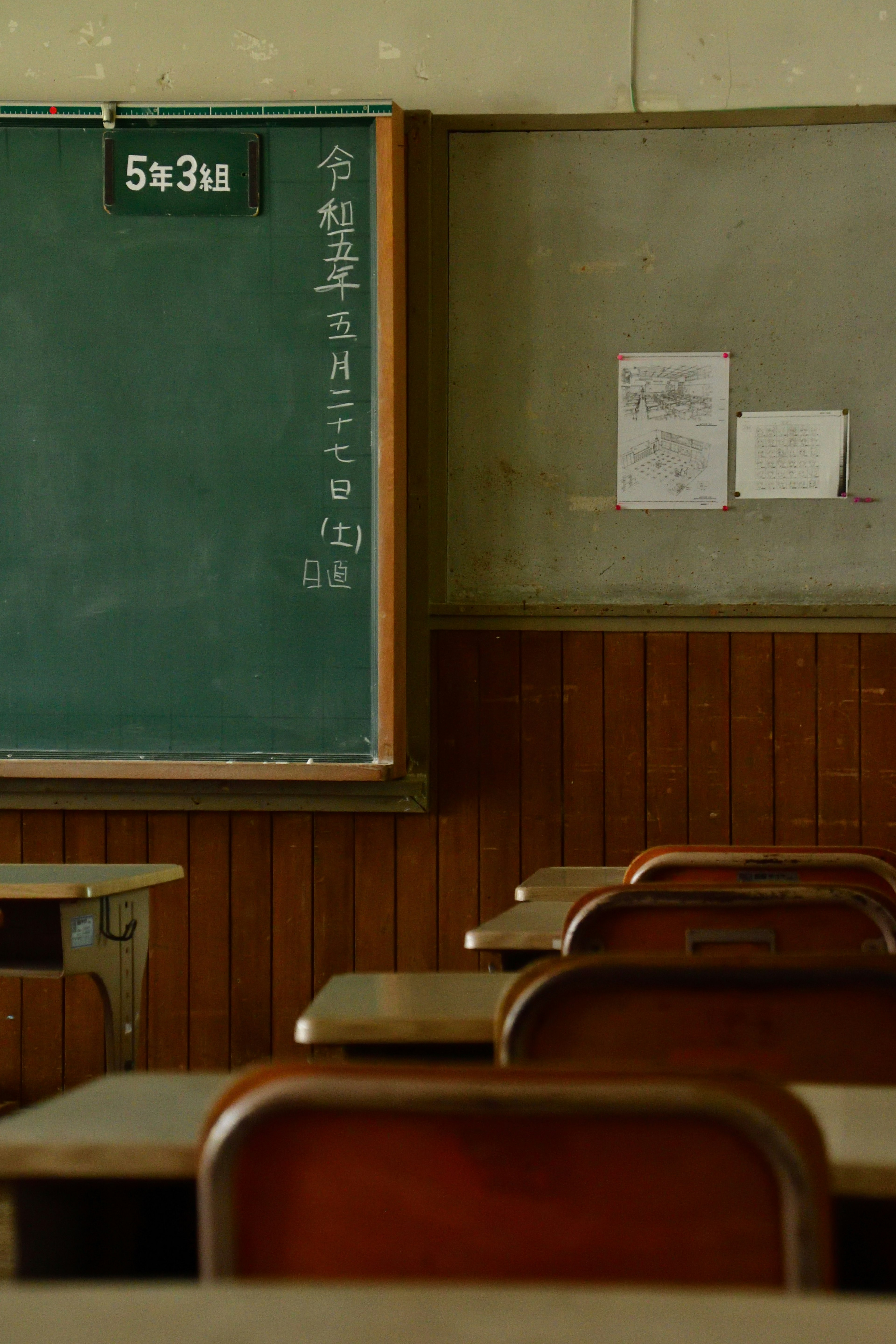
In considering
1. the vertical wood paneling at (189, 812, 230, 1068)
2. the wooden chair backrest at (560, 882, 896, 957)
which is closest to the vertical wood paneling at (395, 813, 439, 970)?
the vertical wood paneling at (189, 812, 230, 1068)

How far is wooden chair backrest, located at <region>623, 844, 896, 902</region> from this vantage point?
1974 millimetres

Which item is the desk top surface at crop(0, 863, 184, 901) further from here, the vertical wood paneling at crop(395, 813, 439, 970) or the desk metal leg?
the vertical wood paneling at crop(395, 813, 439, 970)

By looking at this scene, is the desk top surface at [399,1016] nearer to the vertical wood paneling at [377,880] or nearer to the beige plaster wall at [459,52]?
the vertical wood paneling at [377,880]

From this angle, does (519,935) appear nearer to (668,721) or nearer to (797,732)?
(668,721)

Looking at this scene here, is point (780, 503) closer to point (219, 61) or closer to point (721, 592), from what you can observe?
point (721, 592)

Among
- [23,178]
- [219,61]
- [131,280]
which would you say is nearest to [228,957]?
[131,280]

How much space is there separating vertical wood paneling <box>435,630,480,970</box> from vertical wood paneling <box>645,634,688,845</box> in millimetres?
474

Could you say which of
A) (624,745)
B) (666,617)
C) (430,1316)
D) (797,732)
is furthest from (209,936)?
(430,1316)

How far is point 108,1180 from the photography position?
0.98 metres

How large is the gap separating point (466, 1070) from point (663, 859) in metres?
1.54

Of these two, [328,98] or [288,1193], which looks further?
[328,98]

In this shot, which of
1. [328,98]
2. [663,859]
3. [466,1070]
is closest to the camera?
[466,1070]

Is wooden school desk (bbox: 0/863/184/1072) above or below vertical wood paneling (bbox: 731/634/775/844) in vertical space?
below

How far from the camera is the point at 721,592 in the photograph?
12.2 feet
